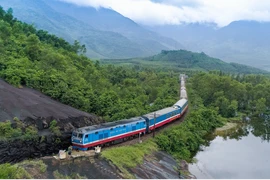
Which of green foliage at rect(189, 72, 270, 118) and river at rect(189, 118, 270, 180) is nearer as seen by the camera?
river at rect(189, 118, 270, 180)

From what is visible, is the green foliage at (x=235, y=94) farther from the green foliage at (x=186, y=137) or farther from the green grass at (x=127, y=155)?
the green grass at (x=127, y=155)

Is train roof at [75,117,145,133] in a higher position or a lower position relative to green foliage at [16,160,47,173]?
higher

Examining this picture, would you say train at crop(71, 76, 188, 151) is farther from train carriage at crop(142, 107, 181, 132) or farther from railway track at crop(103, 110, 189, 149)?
railway track at crop(103, 110, 189, 149)

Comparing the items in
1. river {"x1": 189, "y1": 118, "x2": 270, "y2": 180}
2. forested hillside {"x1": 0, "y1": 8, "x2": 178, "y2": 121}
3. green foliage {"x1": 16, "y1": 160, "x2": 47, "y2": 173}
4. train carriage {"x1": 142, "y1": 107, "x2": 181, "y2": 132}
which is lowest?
river {"x1": 189, "y1": 118, "x2": 270, "y2": 180}

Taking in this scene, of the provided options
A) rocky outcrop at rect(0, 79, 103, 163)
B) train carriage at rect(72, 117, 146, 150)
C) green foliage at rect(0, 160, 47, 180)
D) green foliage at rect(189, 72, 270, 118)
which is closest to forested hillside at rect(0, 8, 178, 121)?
rocky outcrop at rect(0, 79, 103, 163)

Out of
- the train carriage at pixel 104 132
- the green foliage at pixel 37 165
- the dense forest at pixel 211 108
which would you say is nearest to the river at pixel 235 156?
the dense forest at pixel 211 108

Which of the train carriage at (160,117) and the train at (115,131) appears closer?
the train at (115,131)

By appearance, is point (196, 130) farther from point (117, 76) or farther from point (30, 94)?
point (117, 76)
